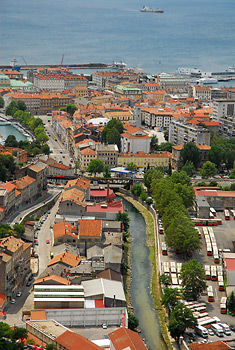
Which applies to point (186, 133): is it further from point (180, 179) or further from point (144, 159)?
point (180, 179)

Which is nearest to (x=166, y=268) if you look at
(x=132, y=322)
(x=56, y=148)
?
(x=132, y=322)

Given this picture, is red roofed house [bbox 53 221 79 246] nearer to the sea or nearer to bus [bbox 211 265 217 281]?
bus [bbox 211 265 217 281]

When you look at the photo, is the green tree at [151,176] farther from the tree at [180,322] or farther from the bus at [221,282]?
the tree at [180,322]

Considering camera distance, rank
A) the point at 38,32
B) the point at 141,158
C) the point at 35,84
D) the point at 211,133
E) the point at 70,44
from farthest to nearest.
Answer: the point at 38,32, the point at 70,44, the point at 35,84, the point at 211,133, the point at 141,158

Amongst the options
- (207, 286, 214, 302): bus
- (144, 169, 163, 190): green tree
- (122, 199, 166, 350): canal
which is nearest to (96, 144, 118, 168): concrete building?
(144, 169, 163, 190): green tree

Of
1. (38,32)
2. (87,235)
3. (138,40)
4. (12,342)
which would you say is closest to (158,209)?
(87,235)

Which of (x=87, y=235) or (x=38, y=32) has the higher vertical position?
(x=38, y=32)

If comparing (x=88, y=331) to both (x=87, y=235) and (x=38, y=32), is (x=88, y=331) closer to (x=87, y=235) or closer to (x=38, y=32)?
(x=87, y=235)
